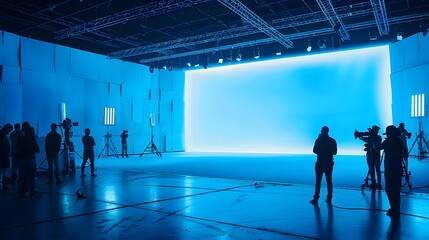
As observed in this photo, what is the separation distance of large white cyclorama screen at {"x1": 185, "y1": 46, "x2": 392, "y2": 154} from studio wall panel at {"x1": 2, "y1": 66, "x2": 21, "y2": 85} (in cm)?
1071

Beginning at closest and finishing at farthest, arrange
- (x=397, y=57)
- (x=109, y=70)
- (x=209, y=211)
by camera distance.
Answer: (x=209, y=211)
(x=397, y=57)
(x=109, y=70)

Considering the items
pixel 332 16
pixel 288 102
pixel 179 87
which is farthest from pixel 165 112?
pixel 332 16

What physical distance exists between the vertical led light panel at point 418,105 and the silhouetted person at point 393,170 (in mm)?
9387

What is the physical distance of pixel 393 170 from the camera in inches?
183

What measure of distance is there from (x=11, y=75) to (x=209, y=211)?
36.8 feet

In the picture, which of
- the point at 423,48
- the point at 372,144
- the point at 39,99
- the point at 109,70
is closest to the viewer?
the point at 372,144

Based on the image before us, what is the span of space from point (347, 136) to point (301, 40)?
529 cm

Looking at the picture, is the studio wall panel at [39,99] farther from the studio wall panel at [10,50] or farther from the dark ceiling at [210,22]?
the dark ceiling at [210,22]

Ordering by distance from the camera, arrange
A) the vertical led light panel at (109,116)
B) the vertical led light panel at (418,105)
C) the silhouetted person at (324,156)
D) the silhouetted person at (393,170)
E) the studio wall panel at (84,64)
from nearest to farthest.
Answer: the silhouetted person at (393,170), the silhouetted person at (324,156), the vertical led light panel at (418,105), the studio wall panel at (84,64), the vertical led light panel at (109,116)

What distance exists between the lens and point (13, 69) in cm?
1247

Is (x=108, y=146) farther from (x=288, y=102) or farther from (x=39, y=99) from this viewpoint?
(x=288, y=102)

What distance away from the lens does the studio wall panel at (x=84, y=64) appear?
49.3 ft

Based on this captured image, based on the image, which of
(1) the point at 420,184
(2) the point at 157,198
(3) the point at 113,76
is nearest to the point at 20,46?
(3) the point at 113,76

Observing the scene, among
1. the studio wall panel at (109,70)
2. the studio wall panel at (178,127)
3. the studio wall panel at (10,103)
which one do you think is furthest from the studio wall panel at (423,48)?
the studio wall panel at (10,103)
